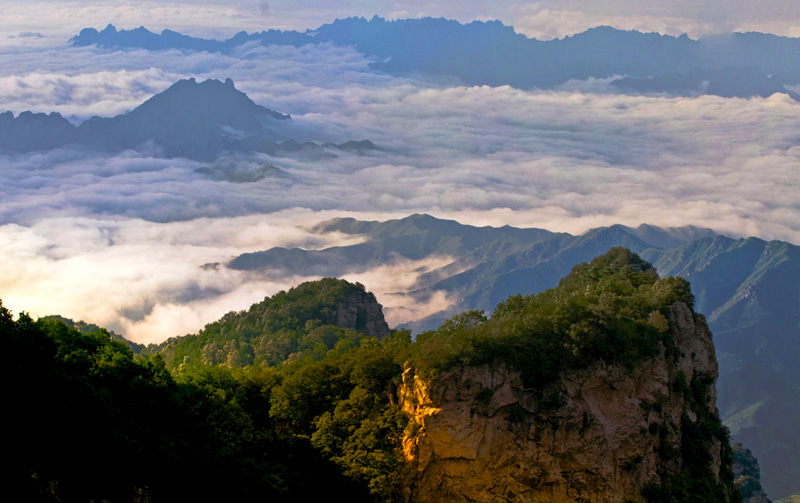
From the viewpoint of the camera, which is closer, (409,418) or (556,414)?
(556,414)

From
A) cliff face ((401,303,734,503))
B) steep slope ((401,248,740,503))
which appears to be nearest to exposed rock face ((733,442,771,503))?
steep slope ((401,248,740,503))

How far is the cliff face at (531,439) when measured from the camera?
55.2 m

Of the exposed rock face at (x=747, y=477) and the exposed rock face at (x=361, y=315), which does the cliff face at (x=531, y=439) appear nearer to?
the exposed rock face at (x=361, y=315)

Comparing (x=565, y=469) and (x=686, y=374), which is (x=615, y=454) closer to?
(x=565, y=469)

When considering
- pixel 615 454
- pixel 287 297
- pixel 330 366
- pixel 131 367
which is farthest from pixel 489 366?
pixel 287 297

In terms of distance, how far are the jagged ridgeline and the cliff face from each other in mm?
79

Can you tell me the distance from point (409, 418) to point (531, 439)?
7002 millimetres

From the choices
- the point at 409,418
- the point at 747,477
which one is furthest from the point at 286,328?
the point at 747,477

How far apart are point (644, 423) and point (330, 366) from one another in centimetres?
1944

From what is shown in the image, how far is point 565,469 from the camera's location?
182ft

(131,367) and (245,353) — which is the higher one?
(131,367)

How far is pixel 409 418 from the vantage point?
5794 centimetres

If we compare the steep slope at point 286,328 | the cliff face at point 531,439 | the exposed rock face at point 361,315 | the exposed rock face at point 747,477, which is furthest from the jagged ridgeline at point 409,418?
the exposed rock face at point 747,477

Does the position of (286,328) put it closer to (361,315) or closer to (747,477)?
(361,315)
